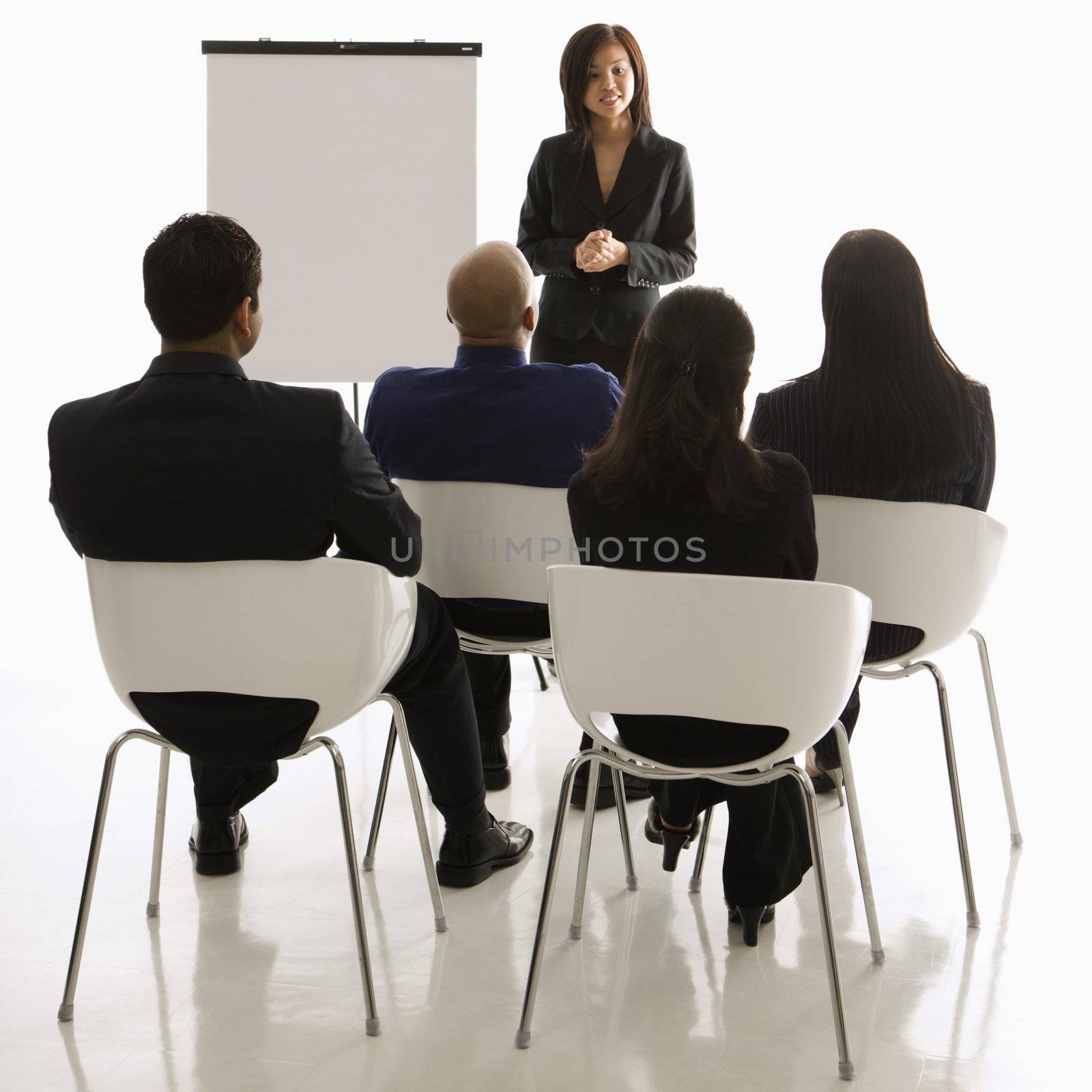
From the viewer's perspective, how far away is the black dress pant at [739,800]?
1890 mm

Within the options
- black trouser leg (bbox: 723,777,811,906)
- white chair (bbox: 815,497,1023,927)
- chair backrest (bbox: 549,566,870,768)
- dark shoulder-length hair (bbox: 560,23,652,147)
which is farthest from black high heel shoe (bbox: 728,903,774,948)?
dark shoulder-length hair (bbox: 560,23,652,147)

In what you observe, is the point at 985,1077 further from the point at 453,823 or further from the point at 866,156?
the point at 866,156

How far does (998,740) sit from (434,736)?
1.13 metres

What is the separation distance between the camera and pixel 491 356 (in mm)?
2482

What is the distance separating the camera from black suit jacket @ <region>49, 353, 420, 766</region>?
183 centimetres

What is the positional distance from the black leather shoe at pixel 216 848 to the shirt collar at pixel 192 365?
3.48ft

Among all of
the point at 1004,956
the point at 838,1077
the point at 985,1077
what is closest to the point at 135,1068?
the point at 838,1077

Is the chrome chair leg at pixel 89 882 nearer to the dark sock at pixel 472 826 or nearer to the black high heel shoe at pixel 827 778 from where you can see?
the dark sock at pixel 472 826

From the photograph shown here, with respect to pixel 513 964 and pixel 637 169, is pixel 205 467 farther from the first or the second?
pixel 637 169

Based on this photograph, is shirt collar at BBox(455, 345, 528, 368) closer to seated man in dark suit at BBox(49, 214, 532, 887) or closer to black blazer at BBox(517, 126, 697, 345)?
seated man in dark suit at BBox(49, 214, 532, 887)

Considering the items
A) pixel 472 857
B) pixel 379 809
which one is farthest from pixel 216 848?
pixel 472 857

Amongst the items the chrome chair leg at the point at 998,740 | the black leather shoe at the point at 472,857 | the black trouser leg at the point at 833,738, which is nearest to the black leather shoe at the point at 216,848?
the black leather shoe at the point at 472,857

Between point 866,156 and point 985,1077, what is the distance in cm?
426

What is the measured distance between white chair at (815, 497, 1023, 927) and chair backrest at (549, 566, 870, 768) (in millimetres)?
433
